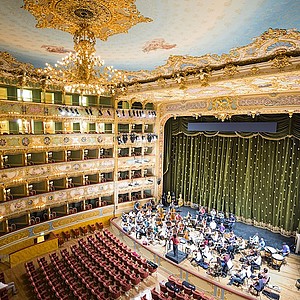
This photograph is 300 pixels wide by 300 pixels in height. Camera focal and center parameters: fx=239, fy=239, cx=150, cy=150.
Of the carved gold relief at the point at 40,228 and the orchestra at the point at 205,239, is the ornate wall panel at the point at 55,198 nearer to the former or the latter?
the carved gold relief at the point at 40,228

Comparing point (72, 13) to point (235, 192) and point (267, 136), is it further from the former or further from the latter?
point (235, 192)

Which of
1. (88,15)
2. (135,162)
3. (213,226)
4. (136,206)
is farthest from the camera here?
(135,162)

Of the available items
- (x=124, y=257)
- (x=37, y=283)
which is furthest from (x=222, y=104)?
(x=37, y=283)

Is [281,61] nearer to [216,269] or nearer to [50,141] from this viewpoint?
[216,269]

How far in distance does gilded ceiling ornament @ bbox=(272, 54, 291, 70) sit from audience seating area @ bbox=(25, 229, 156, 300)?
931 cm

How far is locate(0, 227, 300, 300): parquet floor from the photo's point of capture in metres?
9.40

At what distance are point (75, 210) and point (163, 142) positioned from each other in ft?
26.4

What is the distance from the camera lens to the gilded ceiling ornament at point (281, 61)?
6.60 metres

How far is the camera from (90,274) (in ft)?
33.7

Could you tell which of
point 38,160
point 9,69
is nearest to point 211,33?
point 9,69

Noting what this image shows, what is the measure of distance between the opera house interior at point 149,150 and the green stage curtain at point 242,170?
79mm

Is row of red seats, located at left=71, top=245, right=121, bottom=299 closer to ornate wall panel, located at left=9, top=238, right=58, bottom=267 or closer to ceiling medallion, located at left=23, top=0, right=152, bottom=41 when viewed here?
ornate wall panel, located at left=9, top=238, right=58, bottom=267

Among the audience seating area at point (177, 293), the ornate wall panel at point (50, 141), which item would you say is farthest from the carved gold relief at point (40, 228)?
the audience seating area at point (177, 293)

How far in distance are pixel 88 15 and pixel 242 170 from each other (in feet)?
44.5
